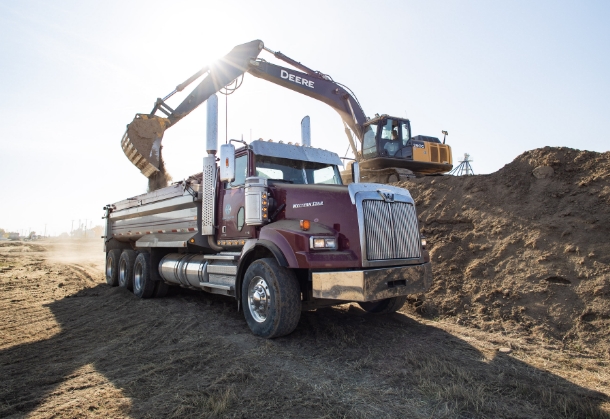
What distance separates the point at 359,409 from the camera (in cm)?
343

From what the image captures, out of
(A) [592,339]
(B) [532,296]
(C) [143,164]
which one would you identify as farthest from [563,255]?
(C) [143,164]

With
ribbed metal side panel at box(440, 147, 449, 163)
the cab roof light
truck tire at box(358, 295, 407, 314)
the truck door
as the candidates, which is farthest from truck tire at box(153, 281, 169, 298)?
ribbed metal side panel at box(440, 147, 449, 163)

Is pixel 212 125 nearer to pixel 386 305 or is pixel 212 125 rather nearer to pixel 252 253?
pixel 252 253

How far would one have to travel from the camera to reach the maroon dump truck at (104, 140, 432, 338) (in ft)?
16.7

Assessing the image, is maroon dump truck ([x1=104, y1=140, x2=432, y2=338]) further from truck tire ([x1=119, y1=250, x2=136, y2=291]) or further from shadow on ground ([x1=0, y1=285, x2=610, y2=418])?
truck tire ([x1=119, y1=250, x2=136, y2=291])

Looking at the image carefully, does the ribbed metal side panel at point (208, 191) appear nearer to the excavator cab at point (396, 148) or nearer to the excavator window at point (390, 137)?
the excavator cab at point (396, 148)

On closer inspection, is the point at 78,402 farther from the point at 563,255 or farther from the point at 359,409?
the point at 563,255

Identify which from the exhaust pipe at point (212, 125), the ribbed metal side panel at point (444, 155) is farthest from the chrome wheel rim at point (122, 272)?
the ribbed metal side panel at point (444, 155)

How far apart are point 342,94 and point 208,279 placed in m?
9.59

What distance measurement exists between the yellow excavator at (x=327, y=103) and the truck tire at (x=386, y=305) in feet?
11.1

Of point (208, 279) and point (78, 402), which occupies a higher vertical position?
point (208, 279)

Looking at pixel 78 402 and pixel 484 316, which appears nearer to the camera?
pixel 78 402

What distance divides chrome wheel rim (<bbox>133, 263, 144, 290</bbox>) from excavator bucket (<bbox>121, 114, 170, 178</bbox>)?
9.96ft

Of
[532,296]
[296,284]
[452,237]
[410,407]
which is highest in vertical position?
[452,237]
